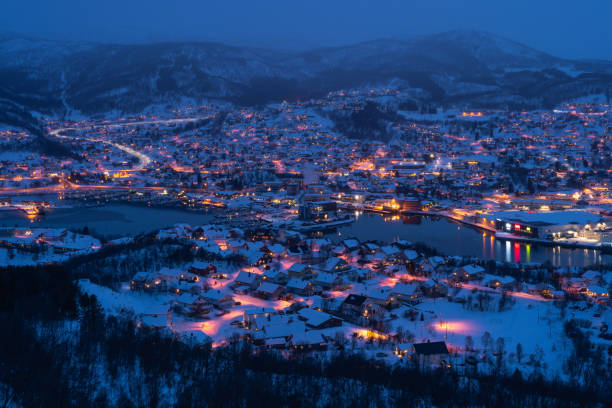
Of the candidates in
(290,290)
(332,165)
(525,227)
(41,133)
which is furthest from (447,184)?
(41,133)

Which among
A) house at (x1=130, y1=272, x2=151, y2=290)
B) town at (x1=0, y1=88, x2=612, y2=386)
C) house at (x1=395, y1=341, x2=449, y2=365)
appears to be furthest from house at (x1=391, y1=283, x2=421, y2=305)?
house at (x1=130, y1=272, x2=151, y2=290)

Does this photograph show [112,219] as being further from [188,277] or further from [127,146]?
[127,146]

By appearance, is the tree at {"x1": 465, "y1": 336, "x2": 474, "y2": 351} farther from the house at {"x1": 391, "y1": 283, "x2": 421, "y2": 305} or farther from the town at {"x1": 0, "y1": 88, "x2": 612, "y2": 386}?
the house at {"x1": 391, "y1": 283, "x2": 421, "y2": 305}

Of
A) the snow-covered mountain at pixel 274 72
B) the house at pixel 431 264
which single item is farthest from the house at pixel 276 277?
the snow-covered mountain at pixel 274 72

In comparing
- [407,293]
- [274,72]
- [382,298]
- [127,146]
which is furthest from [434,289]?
[274,72]

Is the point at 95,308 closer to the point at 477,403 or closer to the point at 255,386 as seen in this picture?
the point at 255,386

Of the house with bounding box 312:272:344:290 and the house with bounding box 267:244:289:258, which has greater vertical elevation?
the house with bounding box 267:244:289:258
